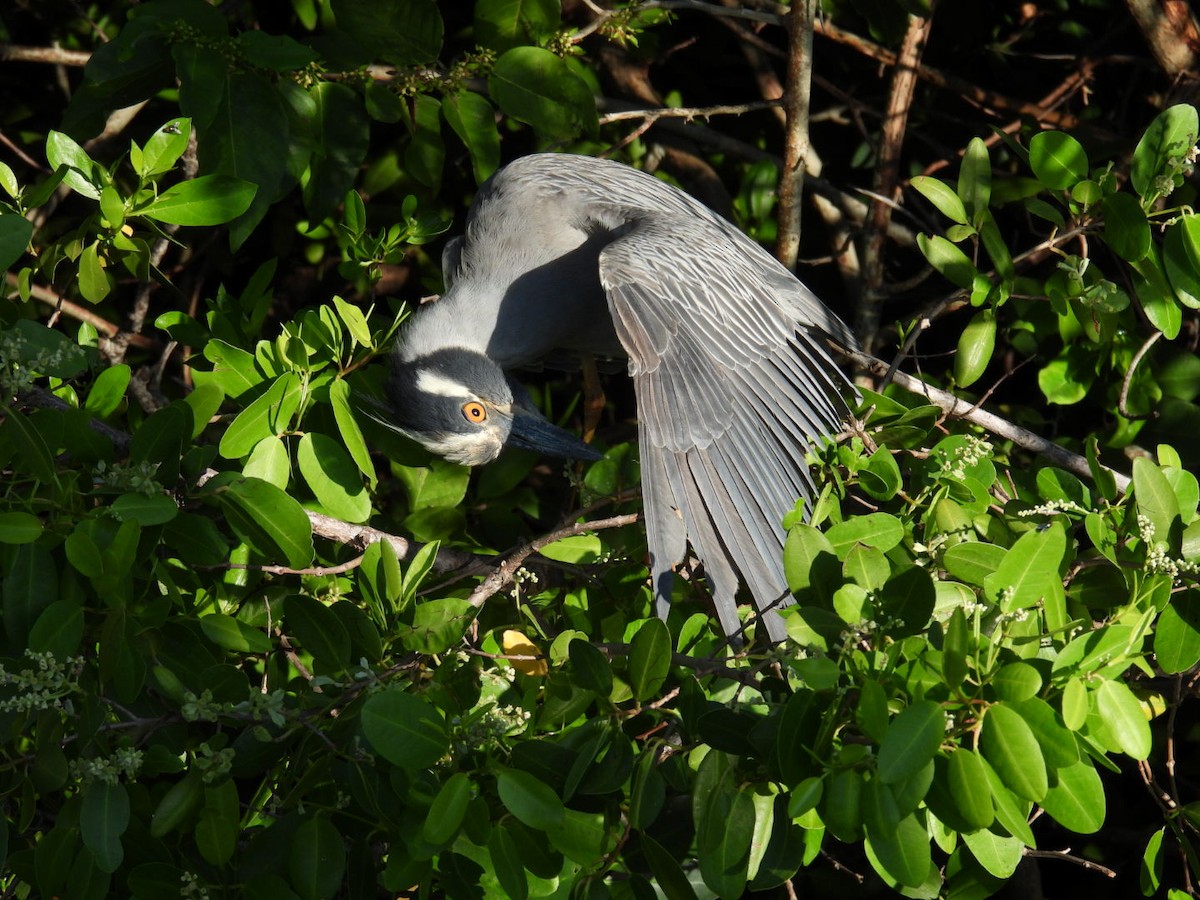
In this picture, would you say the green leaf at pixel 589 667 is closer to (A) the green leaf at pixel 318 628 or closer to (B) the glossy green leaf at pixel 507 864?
(B) the glossy green leaf at pixel 507 864

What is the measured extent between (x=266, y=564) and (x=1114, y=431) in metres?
2.09

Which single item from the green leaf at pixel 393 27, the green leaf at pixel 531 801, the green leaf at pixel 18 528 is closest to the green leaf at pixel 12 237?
the green leaf at pixel 18 528

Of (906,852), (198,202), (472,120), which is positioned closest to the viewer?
(906,852)

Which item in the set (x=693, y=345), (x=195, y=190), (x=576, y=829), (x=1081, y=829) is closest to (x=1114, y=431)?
(x=693, y=345)

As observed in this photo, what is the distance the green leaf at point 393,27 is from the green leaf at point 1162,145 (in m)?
1.51

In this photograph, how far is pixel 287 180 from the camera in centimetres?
248

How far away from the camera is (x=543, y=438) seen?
2.75 m

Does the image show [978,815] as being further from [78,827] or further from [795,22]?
[795,22]

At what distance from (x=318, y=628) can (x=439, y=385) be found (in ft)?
4.27

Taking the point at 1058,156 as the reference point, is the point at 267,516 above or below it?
below

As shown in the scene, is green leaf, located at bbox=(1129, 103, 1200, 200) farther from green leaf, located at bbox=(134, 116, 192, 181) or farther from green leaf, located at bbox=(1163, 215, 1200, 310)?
green leaf, located at bbox=(134, 116, 192, 181)

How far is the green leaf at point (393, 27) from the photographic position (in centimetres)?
252

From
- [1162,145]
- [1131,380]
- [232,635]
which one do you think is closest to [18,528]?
[232,635]

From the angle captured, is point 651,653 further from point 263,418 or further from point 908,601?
point 263,418
